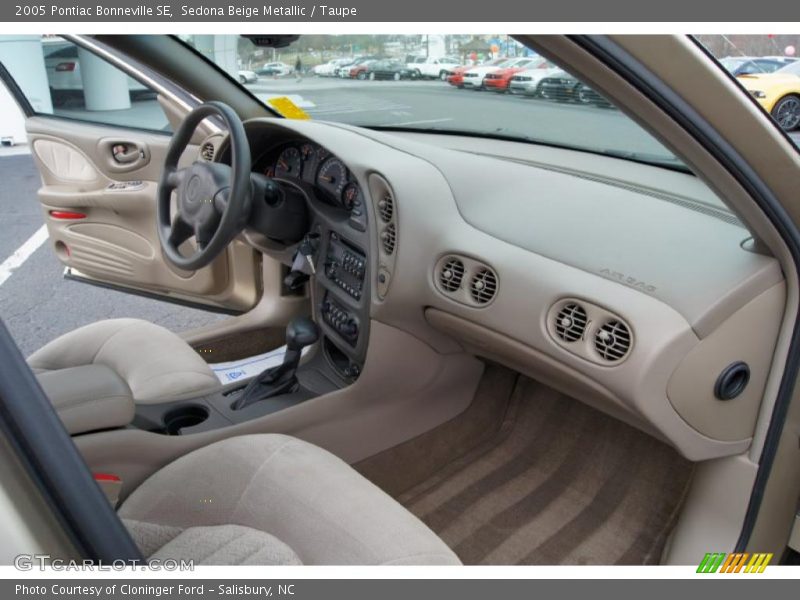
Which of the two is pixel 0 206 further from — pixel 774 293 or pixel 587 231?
pixel 774 293

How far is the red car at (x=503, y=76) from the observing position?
184 centimetres

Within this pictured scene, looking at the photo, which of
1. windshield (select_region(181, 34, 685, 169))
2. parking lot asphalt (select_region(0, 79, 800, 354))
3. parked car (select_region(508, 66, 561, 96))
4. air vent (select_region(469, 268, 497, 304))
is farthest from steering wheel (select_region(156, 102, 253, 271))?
parked car (select_region(508, 66, 561, 96))

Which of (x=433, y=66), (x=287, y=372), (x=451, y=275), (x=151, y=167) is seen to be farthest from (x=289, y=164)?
(x=151, y=167)

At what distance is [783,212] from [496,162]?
3.01ft

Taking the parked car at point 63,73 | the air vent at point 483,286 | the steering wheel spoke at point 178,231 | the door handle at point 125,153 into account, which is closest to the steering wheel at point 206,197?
the steering wheel spoke at point 178,231

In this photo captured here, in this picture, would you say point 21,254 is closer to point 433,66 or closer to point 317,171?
point 317,171

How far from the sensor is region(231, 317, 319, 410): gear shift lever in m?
2.24

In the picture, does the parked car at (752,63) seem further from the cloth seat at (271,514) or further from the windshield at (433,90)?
the cloth seat at (271,514)

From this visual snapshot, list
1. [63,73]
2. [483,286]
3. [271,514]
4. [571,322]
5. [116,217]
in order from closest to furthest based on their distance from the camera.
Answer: [271,514] < [571,322] < [483,286] < [116,217] < [63,73]

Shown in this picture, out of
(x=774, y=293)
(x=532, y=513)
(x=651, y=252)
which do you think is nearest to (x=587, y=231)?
(x=651, y=252)

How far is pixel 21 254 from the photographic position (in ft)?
16.0

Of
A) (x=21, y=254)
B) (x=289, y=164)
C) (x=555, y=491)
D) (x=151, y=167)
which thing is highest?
(x=289, y=164)

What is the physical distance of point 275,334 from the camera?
2848 mm

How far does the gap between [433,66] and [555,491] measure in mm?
1304
